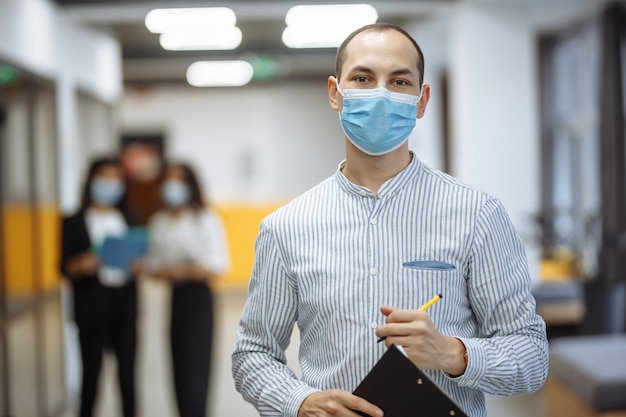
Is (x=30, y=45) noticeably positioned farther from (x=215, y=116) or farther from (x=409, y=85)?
(x=215, y=116)

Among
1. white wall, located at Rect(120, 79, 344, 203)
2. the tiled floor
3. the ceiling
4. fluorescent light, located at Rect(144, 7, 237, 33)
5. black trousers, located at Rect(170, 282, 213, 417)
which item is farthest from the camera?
white wall, located at Rect(120, 79, 344, 203)

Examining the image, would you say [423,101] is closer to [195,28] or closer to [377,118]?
[377,118]

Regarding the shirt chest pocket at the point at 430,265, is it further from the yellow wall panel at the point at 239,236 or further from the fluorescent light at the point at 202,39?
the yellow wall panel at the point at 239,236

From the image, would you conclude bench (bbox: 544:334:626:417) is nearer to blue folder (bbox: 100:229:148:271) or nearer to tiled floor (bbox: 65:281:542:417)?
tiled floor (bbox: 65:281:542:417)

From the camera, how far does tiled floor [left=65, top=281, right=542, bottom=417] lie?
19.5 feet

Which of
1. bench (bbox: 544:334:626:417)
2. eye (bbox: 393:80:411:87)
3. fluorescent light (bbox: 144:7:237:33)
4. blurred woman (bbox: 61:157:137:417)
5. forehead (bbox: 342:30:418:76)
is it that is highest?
fluorescent light (bbox: 144:7:237:33)

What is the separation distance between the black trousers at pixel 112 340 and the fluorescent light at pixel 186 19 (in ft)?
9.24

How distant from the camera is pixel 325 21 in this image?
8305mm

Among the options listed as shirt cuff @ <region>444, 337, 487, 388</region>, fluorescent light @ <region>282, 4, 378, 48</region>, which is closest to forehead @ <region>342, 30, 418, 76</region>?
shirt cuff @ <region>444, 337, 487, 388</region>

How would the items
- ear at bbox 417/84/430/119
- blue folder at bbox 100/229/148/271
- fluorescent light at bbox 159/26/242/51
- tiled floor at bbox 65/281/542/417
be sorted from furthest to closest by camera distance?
fluorescent light at bbox 159/26/242/51, tiled floor at bbox 65/281/542/417, blue folder at bbox 100/229/148/271, ear at bbox 417/84/430/119

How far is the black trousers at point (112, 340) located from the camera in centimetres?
483

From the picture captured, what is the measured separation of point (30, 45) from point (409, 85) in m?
4.58

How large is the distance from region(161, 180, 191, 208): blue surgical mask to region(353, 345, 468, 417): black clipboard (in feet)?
12.0

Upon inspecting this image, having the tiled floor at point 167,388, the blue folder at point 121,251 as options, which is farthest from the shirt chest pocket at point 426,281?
the blue folder at point 121,251
